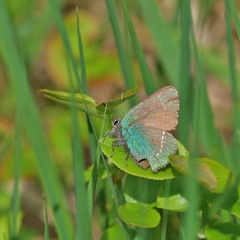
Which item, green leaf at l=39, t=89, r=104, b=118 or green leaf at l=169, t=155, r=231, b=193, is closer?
green leaf at l=169, t=155, r=231, b=193

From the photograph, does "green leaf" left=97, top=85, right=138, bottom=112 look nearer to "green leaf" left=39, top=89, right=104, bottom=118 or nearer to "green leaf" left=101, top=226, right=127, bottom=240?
"green leaf" left=39, top=89, right=104, bottom=118

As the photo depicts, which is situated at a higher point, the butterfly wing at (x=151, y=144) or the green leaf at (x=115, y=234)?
the butterfly wing at (x=151, y=144)

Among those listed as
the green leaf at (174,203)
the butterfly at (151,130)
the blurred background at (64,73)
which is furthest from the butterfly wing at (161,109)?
the blurred background at (64,73)

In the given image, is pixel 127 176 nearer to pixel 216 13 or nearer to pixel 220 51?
pixel 220 51

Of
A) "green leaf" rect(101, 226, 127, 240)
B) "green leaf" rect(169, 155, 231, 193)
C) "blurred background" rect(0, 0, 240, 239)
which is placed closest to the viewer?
"green leaf" rect(169, 155, 231, 193)

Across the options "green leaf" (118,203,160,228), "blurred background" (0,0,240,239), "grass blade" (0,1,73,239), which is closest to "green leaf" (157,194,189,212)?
"green leaf" (118,203,160,228)

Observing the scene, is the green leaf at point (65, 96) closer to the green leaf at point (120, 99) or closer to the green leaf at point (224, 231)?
the green leaf at point (120, 99)
